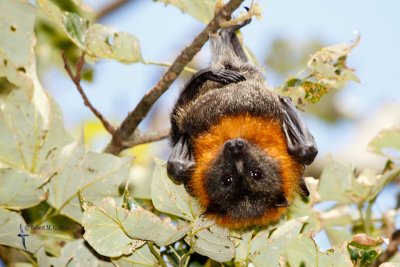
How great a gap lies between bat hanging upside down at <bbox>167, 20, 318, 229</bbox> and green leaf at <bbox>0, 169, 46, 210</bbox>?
0.87 m

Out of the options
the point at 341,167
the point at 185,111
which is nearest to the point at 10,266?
the point at 185,111

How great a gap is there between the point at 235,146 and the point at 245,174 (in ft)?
0.71

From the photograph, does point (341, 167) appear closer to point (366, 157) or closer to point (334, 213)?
point (334, 213)

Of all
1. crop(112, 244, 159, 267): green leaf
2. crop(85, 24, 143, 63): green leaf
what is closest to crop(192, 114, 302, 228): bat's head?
crop(112, 244, 159, 267): green leaf

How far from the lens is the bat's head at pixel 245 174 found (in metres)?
4.41

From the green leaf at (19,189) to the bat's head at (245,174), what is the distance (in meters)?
1.12

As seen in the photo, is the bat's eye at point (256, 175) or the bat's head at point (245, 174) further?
the bat's eye at point (256, 175)

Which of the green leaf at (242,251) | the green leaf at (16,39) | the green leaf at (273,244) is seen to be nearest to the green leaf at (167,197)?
the green leaf at (242,251)

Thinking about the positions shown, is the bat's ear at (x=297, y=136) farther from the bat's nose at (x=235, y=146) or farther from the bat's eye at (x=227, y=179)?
the bat's eye at (x=227, y=179)

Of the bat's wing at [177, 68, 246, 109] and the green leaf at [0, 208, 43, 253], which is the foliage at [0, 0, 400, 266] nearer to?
the green leaf at [0, 208, 43, 253]

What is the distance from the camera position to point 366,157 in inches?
322

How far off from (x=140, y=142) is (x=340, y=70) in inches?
60.1

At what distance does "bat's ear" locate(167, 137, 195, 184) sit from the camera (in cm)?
432

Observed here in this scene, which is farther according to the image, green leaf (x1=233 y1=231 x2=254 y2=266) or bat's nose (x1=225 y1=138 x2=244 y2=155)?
bat's nose (x1=225 y1=138 x2=244 y2=155)
